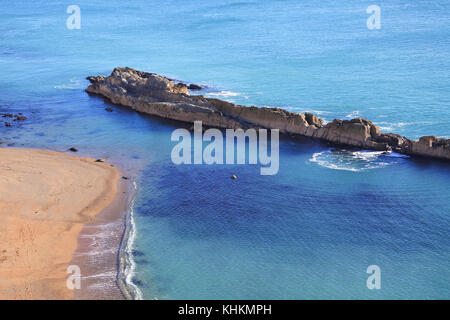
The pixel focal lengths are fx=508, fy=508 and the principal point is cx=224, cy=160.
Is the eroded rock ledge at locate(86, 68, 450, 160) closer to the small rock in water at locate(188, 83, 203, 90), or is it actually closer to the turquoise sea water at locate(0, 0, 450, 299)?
the small rock in water at locate(188, 83, 203, 90)

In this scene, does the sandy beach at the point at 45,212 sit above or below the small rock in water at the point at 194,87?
below

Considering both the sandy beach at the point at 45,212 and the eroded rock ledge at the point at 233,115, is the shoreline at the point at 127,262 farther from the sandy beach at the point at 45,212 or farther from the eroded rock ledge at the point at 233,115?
the eroded rock ledge at the point at 233,115

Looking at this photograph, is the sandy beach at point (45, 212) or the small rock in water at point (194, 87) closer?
the sandy beach at point (45, 212)

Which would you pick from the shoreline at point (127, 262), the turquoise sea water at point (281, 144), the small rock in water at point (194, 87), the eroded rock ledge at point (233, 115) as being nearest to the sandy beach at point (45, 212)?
the shoreline at point (127, 262)

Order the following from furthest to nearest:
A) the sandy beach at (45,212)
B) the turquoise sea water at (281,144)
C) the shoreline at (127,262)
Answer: the turquoise sea water at (281,144), the sandy beach at (45,212), the shoreline at (127,262)

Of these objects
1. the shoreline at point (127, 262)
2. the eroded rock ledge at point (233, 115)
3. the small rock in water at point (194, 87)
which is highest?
the small rock in water at point (194, 87)

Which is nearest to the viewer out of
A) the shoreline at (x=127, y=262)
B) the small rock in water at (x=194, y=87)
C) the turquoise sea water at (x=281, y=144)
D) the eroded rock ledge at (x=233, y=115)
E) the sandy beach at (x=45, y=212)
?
the shoreline at (x=127, y=262)

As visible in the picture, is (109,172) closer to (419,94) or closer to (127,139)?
(127,139)

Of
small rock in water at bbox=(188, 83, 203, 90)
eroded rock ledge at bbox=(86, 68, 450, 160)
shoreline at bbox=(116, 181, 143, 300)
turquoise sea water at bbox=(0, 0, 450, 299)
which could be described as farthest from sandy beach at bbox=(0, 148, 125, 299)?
small rock in water at bbox=(188, 83, 203, 90)
